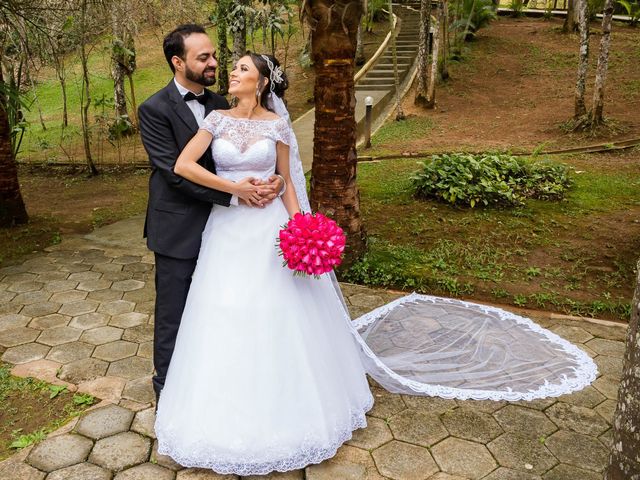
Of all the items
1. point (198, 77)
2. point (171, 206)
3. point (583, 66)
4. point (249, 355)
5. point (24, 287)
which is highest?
point (198, 77)

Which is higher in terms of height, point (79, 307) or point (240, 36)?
point (240, 36)

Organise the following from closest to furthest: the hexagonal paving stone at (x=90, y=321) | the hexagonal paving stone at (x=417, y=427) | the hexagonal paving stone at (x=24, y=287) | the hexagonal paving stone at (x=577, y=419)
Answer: the hexagonal paving stone at (x=417, y=427), the hexagonal paving stone at (x=577, y=419), the hexagonal paving stone at (x=90, y=321), the hexagonal paving stone at (x=24, y=287)

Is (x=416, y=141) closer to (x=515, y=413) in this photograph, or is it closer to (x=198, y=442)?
(x=515, y=413)

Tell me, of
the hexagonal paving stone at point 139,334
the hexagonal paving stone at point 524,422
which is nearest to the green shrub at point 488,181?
the hexagonal paving stone at point 524,422

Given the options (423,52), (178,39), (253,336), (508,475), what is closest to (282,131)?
(178,39)

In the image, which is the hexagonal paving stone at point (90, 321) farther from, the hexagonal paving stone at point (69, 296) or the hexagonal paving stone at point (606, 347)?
the hexagonal paving stone at point (606, 347)

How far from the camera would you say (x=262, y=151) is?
355cm

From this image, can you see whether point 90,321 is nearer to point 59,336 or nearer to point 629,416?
point 59,336

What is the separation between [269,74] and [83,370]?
9.46 feet

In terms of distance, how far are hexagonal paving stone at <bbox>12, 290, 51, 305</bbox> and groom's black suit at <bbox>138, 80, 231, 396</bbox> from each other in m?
2.79

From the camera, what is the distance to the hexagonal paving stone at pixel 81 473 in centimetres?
338

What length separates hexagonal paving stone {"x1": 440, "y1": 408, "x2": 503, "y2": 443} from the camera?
A: 3793 mm

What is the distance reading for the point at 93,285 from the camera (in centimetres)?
647

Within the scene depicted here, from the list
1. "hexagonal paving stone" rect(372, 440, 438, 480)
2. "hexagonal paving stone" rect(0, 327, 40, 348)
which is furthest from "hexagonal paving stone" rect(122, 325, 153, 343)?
Result: "hexagonal paving stone" rect(372, 440, 438, 480)
